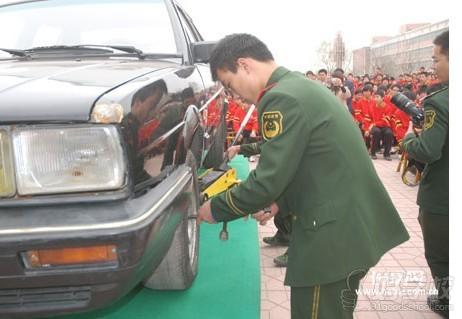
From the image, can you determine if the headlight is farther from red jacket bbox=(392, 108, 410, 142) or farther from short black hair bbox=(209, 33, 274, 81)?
red jacket bbox=(392, 108, 410, 142)

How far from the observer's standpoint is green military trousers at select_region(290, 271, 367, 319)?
1.71 metres

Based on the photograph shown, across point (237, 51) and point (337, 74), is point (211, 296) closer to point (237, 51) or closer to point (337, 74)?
point (237, 51)

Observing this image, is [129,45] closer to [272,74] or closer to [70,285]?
[272,74]

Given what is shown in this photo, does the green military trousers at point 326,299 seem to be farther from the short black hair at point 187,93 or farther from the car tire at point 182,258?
the short black hair at point 187,93

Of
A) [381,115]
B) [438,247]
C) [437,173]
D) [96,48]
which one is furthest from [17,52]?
[381,115]

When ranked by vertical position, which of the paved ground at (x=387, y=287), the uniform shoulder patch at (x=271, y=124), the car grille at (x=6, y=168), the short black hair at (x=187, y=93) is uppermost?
the short black hair at (x=187, y=93)

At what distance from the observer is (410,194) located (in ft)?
18.8

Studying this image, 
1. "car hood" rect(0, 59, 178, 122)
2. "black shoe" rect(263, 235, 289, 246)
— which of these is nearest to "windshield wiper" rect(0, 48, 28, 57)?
"car hood" rect(0, 59, 178, 122)

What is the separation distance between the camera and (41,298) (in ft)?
4.70

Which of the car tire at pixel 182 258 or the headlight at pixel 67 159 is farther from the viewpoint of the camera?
the car tire at pixel 182 258

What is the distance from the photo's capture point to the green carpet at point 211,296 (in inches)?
93.4

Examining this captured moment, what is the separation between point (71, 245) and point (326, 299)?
98 cm

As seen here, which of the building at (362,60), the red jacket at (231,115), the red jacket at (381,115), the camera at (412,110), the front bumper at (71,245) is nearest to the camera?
the front bumper at (71,245)

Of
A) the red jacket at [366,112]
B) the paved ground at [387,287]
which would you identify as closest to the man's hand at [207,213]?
the paved ground at [387,287]
